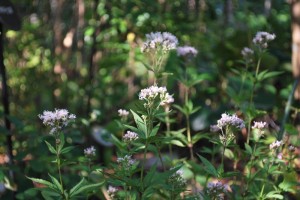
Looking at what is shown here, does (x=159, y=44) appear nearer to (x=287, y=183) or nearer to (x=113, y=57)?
(x=287, y=183)

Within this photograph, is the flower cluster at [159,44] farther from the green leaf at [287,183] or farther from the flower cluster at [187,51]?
the green leaf at [287,183]

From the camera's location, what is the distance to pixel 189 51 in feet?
6.49

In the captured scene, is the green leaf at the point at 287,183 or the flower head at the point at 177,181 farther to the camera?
the green leaf at the point at 287,183

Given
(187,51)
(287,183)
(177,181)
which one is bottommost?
(287,183)

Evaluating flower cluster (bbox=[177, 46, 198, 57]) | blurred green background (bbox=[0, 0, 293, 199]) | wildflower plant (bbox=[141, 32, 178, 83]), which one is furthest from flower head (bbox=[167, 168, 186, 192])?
blurred green background (bbox=[0, 0, 293, 199])

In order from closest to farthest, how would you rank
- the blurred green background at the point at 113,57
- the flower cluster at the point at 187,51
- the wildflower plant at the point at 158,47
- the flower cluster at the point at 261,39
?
1. the wildflower plant at the point at 158,47
2. the flower cluster at the point at 261,39
3. the flower cluster at the point at 187,51
4. the blurred green background at the point at 113,57

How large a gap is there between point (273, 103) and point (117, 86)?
1.59 meters

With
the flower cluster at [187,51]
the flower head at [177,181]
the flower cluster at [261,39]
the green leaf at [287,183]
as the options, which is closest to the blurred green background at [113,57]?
the flower cluster at [187,51]

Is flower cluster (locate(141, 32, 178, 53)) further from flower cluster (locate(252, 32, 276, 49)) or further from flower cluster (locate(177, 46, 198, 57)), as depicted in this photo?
flower cluster (locate(252, 32, 276, 49))

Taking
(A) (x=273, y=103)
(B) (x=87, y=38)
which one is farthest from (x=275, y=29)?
(B) (x=87, y=38)

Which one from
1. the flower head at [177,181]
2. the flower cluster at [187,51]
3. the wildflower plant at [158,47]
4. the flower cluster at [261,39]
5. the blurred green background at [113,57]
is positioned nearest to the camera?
the flower head at [177,181]

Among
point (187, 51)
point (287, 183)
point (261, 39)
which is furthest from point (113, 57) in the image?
point (287, 183)

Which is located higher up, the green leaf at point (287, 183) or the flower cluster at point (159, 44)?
the flower cluster at point (159, 44)

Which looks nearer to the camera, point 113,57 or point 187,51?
point 187,51
